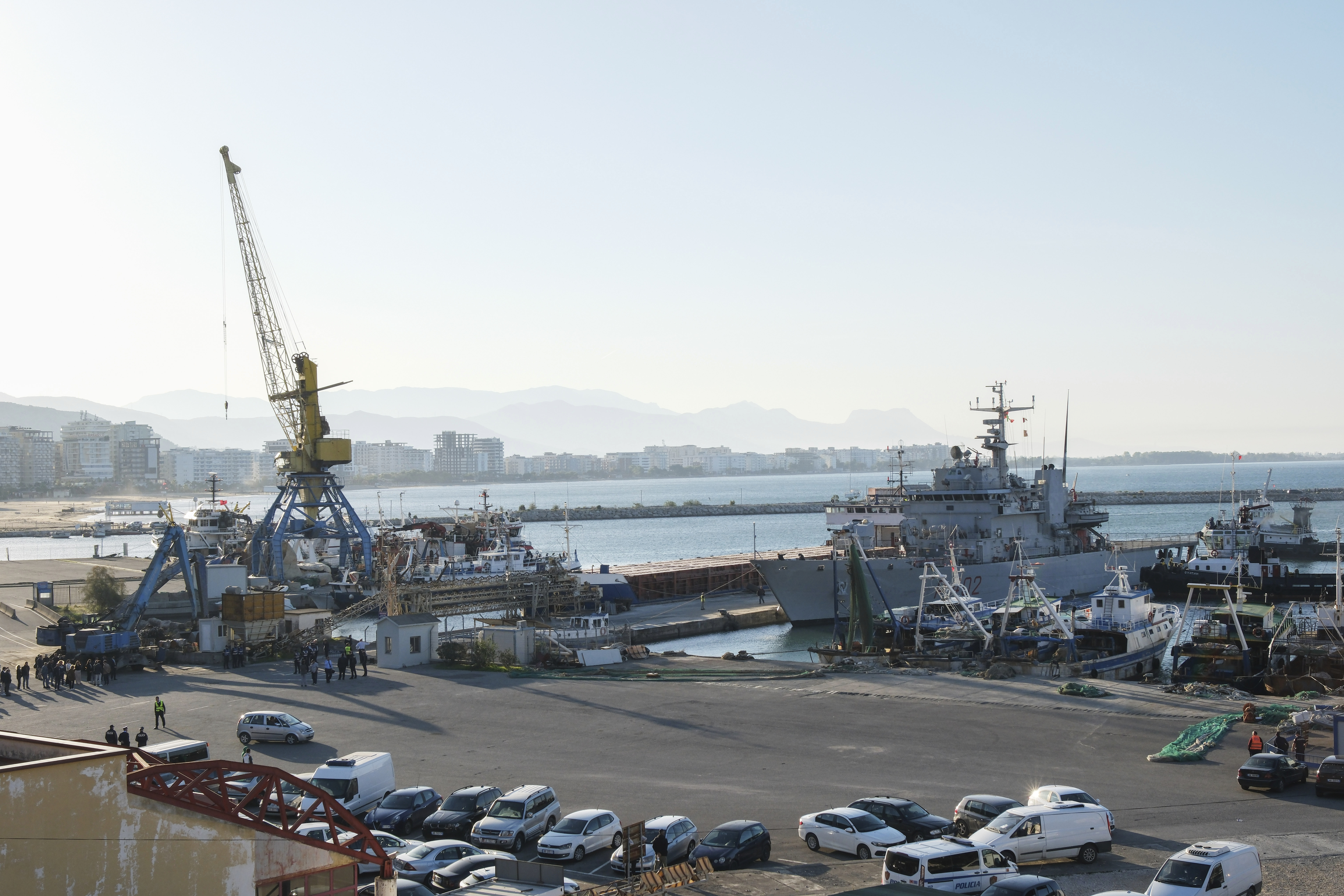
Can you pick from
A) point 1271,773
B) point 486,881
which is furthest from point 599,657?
point 486,881

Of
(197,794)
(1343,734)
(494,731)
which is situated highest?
(197,794)

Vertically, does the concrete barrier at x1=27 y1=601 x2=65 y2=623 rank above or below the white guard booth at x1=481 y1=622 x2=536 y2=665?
below

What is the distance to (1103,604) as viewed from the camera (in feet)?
125

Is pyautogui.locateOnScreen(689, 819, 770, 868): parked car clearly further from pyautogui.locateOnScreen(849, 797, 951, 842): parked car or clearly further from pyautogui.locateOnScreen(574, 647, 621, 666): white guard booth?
pyautogui.locateOnScreen(574, 647, 621, 666): white guard booth

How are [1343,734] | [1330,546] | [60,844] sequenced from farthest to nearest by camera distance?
[1330,546], [1343,734], [60,844]

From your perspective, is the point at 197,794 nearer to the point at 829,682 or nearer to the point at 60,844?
the point at 60,844

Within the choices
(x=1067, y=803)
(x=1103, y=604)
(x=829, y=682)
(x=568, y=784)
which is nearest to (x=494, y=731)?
(x=568, y=784)

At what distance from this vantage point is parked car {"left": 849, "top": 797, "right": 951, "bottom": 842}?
1599 cm

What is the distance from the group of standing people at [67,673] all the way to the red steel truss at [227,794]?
2575cm

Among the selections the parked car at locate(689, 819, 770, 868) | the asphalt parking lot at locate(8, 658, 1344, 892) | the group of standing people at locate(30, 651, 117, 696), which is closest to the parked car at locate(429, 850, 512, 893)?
the asphalt parking lot at locate(8, 658, 1344, 892)

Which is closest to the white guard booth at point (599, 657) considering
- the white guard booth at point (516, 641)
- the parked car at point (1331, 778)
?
the white guard booth at point (516, 641)

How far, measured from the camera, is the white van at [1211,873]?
12.8 m

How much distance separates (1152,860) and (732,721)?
1190 centimetres

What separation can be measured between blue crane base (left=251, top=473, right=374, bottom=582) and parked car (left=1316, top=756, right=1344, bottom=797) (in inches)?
2153
